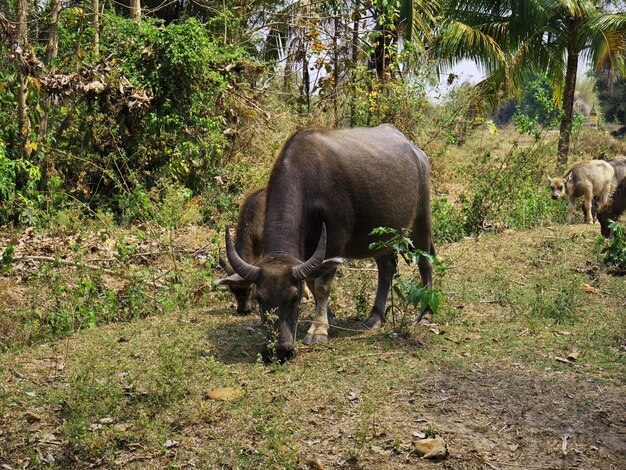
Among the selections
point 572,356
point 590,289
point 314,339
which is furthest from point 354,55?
point 572,356

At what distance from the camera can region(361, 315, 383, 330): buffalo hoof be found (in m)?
6.90

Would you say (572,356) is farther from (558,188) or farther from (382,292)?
(558,188)

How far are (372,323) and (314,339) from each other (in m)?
0.84

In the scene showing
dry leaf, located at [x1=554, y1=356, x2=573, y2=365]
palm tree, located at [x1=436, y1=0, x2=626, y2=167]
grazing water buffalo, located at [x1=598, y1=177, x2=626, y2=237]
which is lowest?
dry leaf, located at [x1=554, y1=356, x2=573, y2=365]

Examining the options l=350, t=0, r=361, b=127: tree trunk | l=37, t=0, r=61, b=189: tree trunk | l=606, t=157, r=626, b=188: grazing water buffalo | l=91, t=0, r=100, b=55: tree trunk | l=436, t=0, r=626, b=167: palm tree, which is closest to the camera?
l=37, t=0, r=61, b=189: tree trunk

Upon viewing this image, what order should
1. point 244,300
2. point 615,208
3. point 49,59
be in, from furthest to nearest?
point 615,208
point 49,59
point 244,300

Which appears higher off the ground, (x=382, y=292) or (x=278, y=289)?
(x=278, y=289)

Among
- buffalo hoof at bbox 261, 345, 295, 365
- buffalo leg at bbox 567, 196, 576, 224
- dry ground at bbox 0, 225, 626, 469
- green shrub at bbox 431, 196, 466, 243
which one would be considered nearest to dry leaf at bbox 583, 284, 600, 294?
dry ground at bbox 0, 225, 626, 469

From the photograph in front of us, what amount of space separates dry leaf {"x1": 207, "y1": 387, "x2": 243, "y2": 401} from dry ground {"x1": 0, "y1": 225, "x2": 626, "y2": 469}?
0.03 metres

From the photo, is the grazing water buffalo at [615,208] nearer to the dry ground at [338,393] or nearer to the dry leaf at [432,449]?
the dry ground at [338,393]

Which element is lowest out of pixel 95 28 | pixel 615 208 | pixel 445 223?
pixel 445 223

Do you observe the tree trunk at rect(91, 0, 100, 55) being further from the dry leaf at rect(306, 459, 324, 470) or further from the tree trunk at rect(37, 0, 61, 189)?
the dry leaf at rect(306, 459, 324, 470)

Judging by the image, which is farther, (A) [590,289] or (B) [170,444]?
(A) [590,289]

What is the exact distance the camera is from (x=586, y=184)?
15.2 metres
